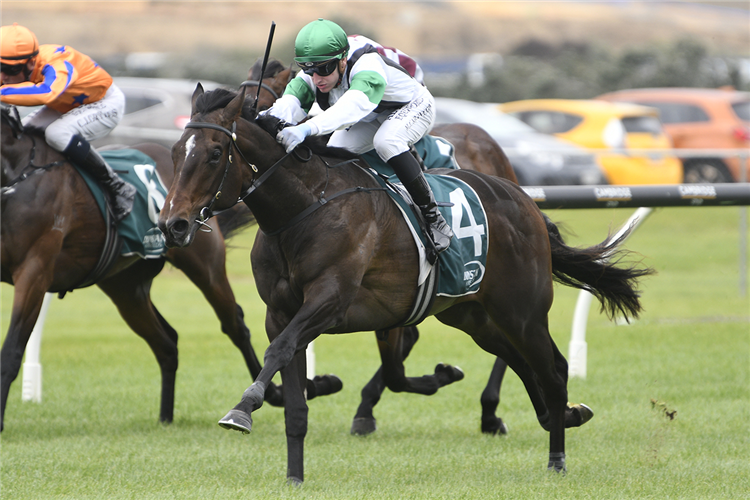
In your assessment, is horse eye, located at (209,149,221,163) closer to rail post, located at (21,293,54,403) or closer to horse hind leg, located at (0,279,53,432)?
horse hind leg, located at (0,279,53,432)

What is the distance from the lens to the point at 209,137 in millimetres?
4277

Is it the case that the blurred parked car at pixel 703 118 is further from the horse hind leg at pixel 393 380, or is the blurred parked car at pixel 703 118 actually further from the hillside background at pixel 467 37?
the horse hind leg at pixel 393 380

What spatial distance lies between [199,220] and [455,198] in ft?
4.91

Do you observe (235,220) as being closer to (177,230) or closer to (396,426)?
(396,426)

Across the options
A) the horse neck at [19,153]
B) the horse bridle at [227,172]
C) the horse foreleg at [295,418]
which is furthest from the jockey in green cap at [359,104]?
the horse neck at [19,153]

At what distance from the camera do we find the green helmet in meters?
4.66

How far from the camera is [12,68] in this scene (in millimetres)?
5992

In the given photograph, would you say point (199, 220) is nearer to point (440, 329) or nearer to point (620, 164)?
point (440, 329)

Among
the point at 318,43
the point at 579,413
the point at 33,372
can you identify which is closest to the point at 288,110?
the point at 318,43

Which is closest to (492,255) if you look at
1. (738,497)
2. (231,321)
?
Answer: (738,497)

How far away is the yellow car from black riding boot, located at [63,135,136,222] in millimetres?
8511

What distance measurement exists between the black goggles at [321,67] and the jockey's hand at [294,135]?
16.0 inches

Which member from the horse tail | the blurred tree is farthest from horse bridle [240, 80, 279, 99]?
the blurred tree

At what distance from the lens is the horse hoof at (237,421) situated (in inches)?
156
